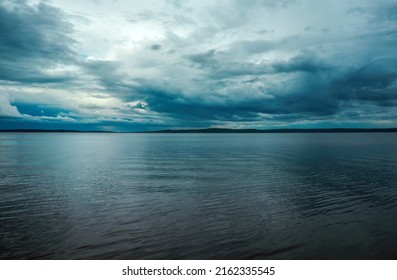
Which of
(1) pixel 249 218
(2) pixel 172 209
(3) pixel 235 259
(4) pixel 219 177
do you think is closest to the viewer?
(3) pixel 235 259

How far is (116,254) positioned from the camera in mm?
15664

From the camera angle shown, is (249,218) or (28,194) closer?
(249,218)

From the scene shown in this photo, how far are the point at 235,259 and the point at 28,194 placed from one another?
24304mm

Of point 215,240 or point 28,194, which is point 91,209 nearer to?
point 28,194

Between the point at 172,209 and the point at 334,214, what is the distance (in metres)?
12.6

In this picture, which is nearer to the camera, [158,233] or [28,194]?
[158,233]

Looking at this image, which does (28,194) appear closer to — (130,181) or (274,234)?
(130,181)

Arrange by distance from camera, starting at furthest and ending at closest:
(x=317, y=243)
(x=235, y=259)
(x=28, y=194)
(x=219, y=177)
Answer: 1. (x=219, y=177)
2. (x=28, y=194)
3. (x=317, y=243)
4. (x=235, y=259)

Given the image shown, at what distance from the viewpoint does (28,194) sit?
30203 millimetres

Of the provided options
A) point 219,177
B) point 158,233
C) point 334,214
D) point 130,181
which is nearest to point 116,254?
point 158,233
